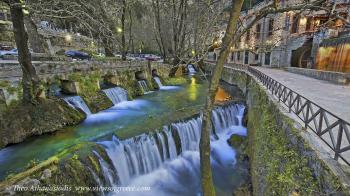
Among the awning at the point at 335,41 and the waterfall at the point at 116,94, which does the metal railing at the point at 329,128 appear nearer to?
the awning at the point at 335,41

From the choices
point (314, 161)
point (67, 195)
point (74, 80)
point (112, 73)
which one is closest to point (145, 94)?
point (112, 73)

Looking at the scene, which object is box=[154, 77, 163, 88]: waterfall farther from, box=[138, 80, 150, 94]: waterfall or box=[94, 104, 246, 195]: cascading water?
box=[94, 104, 246, 195]: cascading water

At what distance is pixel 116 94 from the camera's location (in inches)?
757

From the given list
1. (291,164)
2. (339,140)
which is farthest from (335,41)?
(339,140)

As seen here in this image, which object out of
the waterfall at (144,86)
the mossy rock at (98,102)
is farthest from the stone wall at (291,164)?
the waterfall at (144,86)

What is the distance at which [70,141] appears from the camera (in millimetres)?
10617

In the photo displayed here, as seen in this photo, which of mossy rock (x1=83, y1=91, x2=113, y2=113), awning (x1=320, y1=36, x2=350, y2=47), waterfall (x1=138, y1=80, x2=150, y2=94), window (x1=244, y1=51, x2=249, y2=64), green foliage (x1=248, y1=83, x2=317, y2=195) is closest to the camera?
green foliage (x1=248, y1=83, x2=317, y2=195)

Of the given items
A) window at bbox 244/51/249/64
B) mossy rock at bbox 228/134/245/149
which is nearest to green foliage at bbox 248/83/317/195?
mossy rock at bbox 228/134/245/149

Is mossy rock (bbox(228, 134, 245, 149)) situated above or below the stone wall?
below

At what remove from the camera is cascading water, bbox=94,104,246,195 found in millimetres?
9523

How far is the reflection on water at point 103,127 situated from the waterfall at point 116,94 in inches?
25.7

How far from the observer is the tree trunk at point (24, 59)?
10.3m

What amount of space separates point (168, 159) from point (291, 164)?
6753 millimetres

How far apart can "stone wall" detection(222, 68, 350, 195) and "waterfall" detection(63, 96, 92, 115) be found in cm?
1195
